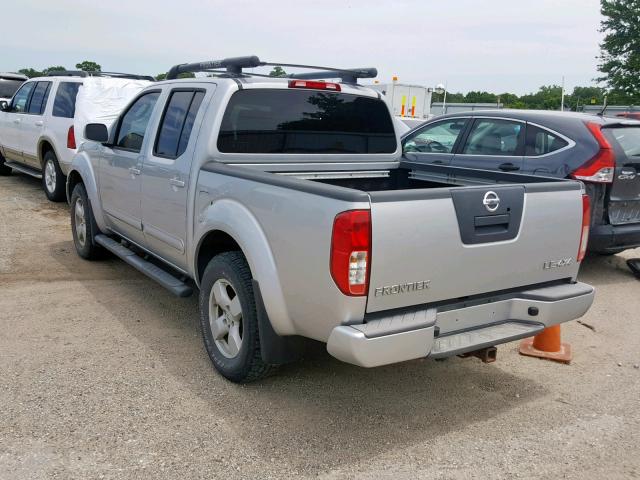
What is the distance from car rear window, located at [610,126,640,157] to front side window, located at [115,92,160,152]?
459 cm

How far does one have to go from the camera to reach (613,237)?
620 centimetres

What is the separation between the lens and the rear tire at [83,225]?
6227 millimetres

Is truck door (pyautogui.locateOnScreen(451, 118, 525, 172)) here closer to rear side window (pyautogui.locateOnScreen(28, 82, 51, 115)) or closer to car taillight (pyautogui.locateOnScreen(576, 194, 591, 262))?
car taillight (pyautogui.locateOnScreen(576, 194, 591, 262))

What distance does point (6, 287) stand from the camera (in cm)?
564

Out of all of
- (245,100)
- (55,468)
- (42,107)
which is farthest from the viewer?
(42,107)

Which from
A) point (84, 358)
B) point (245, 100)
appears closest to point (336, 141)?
point (245, 100)

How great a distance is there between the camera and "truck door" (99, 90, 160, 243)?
16.8ft

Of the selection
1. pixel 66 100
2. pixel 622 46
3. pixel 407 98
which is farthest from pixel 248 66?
pixel 622 46

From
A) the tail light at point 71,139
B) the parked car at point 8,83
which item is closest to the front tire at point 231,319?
the tail light at point 71,139

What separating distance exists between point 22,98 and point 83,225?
5.76 m

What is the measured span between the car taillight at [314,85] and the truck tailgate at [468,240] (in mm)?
1745

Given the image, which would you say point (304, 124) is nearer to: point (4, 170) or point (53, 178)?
point (53, 178)

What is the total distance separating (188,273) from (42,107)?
7.09m

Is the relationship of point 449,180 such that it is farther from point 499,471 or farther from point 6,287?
point 6,287
